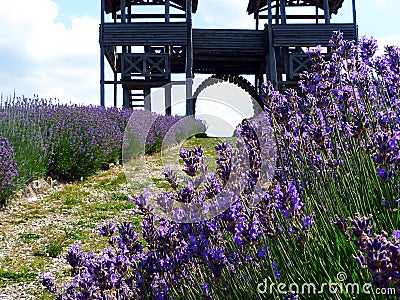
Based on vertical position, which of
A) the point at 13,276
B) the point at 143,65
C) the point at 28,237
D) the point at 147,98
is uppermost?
the point at 143,65

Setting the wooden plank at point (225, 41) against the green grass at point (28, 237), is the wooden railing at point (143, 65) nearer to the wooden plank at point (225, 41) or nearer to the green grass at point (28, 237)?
the wooden plank at point (225, 41)

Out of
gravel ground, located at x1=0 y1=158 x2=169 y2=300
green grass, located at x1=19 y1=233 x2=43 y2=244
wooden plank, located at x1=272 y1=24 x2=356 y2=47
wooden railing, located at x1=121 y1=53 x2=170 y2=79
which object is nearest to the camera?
gravel ground, located at x1=0 y1=158 x2=169 y2=300

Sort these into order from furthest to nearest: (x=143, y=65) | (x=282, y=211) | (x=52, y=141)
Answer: (x=143, y=65) → (x=52, y=141) → (x=282, y=211)

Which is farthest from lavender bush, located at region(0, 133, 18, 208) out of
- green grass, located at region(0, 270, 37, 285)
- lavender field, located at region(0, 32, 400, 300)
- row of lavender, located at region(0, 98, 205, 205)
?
lavender field, located at region(0, 32, 400, 300)

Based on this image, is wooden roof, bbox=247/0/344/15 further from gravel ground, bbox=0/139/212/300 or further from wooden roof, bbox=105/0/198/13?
gravel ground, bbox=0/139/212/300

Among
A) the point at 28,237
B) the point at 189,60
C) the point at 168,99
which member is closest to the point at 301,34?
the point at 189,60

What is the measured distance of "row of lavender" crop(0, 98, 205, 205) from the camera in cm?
608

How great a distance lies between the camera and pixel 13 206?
6.19m

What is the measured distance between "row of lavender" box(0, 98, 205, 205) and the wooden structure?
17.7 feet

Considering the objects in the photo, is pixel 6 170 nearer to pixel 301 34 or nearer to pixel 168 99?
pixel 168 99

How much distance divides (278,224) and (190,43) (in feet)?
46.0

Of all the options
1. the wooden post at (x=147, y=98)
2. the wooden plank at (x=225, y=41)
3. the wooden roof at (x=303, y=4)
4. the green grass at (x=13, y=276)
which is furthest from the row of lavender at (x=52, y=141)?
the wooden roof at (x=303, y=4)

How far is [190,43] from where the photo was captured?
51.2ft

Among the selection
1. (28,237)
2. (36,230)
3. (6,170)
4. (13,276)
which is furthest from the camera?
(6,170)
